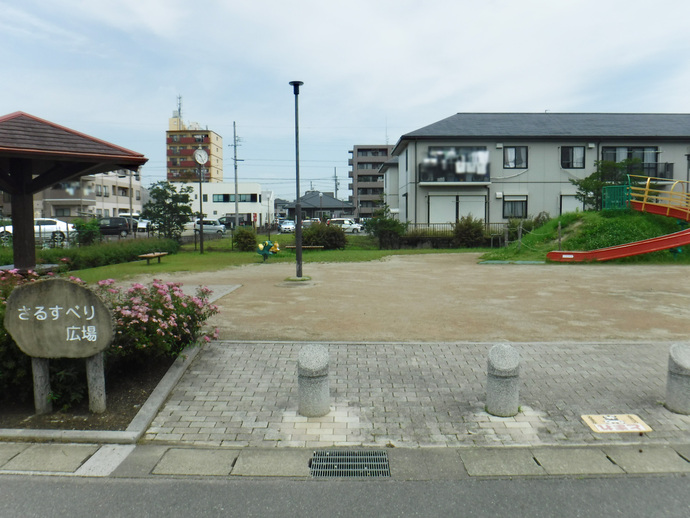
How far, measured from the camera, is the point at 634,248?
18.8 metres

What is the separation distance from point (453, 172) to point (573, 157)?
7496mm

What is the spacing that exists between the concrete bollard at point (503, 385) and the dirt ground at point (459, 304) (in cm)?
278

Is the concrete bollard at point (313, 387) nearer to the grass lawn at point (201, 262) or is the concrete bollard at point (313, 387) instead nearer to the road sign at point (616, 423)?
the road sign at point (616, 423)

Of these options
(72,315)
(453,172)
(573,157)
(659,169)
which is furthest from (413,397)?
(659,169)

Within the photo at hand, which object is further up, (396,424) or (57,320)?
(57,320)

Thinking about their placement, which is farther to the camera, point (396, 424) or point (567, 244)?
point (567, 244)

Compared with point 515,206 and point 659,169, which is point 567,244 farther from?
point 659,169

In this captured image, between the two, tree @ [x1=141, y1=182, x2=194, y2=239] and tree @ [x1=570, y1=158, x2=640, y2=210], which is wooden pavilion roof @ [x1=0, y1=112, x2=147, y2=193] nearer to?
tree @ [x1=141, y1=182, x2=194, y2=239]

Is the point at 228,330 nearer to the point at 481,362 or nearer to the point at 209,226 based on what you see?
the point at 481,362

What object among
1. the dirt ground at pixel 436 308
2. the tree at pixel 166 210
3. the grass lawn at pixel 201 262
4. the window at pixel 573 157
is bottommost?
the dirt ground at pixel 436 308

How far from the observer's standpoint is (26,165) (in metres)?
10.8

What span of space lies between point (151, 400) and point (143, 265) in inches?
608

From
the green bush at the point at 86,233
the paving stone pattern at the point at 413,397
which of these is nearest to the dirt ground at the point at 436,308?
the paving stone pattern at the point at 413,397

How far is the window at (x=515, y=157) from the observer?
112 ft
